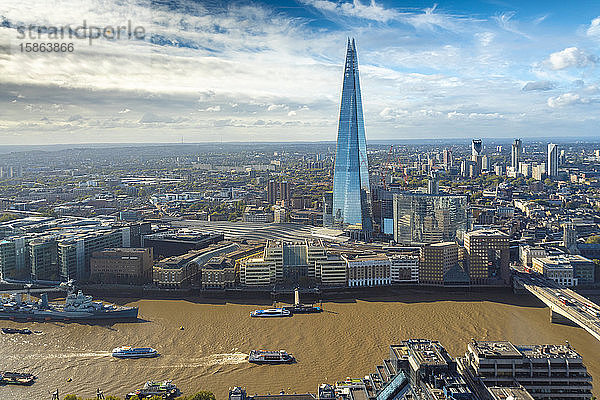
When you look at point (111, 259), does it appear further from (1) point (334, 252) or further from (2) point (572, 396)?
(2) point (572, 396)

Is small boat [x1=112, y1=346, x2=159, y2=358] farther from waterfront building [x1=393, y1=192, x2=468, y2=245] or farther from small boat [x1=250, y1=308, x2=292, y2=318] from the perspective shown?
waterfront building [x1=393, y1=192, x2=468, y2=245]

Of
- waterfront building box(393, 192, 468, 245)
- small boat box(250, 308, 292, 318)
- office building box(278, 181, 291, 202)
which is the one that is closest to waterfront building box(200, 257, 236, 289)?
small boat box(250, 308, 292, 318)

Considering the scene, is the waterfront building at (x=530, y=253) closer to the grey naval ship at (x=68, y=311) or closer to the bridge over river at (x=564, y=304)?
the bridge over river at (x=564, y=304)

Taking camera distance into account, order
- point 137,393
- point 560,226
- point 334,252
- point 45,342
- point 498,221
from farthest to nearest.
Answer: point 498,221 → point 560,226 → point 334,252 → point 45,342 → point 137,393

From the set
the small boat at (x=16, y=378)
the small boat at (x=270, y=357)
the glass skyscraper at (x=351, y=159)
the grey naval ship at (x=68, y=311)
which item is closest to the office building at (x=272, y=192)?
the glass skyscraper at (x=351, y=159)

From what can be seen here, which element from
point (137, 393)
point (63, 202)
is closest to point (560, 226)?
point (137, 393)
